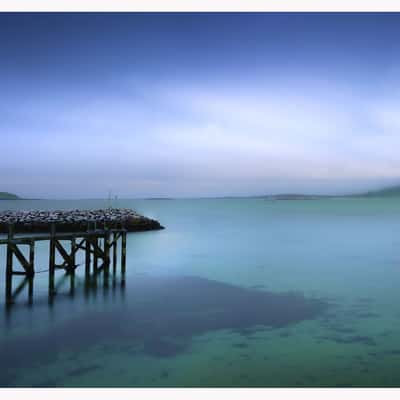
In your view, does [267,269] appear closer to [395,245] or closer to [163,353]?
[163,353]

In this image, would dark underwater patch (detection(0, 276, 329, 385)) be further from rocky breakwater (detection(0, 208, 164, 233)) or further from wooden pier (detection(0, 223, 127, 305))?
rocky breakwater (detection(0, 208, 164, 233))

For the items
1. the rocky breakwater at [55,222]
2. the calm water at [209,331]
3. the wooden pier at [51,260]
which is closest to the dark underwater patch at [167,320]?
the calm water at [209,331]

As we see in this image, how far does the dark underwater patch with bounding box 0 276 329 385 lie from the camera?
897 cm

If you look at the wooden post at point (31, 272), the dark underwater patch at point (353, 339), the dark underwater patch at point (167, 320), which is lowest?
the dark underwater patch at point (167, 320)

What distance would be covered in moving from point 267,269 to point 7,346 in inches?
558

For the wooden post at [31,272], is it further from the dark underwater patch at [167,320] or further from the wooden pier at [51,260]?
the dark underwater patch at [167,320]

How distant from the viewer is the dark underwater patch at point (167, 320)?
897 cm

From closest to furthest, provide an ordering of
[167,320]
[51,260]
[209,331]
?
[209,331], [167,320], [51,260]

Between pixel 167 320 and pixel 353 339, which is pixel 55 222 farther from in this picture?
pixel 353 339

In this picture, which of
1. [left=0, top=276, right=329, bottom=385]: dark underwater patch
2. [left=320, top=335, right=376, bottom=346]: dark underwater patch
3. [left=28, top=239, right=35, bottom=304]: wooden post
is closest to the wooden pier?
[left=28, top=239, right=35, bottom=304]: wooden post

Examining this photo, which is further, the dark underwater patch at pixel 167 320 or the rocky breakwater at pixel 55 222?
the rocky breakwater at pixel 55 222

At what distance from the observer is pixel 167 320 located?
11109 mm

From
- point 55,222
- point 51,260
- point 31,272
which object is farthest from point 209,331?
point 55,222

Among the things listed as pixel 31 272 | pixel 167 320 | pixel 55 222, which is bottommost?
pixel 167 320
